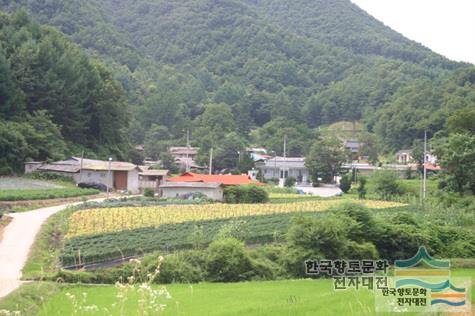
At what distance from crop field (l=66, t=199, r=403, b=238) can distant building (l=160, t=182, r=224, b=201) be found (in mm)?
7007

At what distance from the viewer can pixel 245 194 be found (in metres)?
44.3

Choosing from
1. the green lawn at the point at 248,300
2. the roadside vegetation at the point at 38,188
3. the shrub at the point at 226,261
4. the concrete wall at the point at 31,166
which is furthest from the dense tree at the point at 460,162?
the concrete wall at the point at 31,166

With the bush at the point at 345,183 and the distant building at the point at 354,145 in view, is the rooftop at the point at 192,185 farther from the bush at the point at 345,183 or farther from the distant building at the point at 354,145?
the distant building at the point at 354,145

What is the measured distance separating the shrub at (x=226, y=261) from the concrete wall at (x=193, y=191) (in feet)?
90.6

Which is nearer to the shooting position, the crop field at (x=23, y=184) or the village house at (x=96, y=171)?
the crop field at (x=23, y=184)

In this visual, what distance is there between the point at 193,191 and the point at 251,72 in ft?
294

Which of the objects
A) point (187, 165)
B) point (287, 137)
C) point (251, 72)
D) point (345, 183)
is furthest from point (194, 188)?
point (251, 72)

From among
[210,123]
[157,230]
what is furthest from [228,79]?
[157,230]

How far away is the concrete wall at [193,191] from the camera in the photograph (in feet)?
152

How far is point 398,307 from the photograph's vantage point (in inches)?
362

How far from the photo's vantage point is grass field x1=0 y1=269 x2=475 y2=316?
419 inches

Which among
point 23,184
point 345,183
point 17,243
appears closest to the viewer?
point 17,243

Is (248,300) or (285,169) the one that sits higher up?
(285,169)

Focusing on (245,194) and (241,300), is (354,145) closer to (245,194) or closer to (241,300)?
(245,194)
